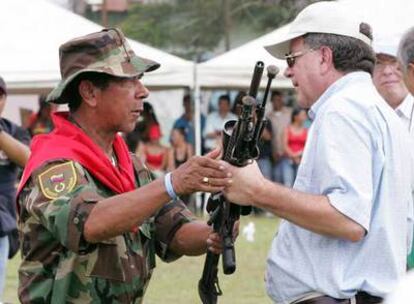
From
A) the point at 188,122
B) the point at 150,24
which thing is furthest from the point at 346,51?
the point at 150,24

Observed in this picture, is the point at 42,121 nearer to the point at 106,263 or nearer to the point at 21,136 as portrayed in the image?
the point at 21,136

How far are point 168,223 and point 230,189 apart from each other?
791mm

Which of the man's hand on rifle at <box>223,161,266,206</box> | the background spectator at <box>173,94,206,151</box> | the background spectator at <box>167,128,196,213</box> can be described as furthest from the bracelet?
the background spectator at <box>173,94,206,151</box>

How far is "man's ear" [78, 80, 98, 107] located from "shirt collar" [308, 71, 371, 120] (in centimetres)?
90

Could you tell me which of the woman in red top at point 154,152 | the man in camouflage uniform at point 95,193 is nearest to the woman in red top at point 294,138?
the woman in red top at point 154,152

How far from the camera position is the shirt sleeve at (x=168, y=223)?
15.9 feet

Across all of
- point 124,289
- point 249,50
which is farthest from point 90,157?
point 249,50

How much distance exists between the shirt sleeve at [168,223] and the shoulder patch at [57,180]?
0.62 m

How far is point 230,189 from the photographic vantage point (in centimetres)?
411

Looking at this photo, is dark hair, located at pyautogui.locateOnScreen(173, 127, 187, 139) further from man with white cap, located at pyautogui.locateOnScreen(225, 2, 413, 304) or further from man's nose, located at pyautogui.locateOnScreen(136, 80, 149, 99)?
man with white cap, located at pyautogui.locateOnScreen(225, 2, 413, 304)

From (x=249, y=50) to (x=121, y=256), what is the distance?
13753 millimetres

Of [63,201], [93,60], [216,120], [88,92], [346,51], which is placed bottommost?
[216,120]

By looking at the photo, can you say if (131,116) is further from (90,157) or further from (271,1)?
(271,1)

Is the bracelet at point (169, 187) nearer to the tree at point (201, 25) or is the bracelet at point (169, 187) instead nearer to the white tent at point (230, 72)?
the white tent at point (230, 72)
